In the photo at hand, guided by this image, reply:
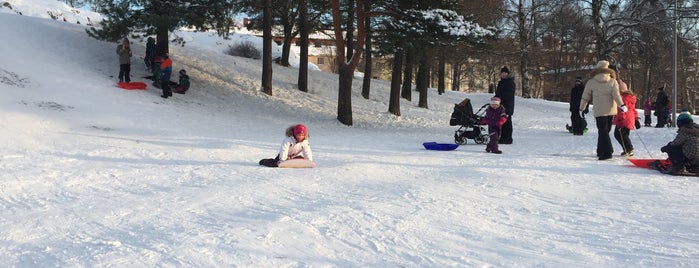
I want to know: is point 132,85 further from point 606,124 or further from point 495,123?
point 606,124

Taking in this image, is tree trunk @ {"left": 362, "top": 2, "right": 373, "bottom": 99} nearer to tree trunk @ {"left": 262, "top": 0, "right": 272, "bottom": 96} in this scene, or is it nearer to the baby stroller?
tree trunk @ {"left": 262, "top": 0, "right": 272, "bottom": 96}

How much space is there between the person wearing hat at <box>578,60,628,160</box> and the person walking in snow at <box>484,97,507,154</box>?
178 centimetres

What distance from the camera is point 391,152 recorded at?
35.0 ft

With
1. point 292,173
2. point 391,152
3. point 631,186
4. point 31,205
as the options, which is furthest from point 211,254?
point 391,152

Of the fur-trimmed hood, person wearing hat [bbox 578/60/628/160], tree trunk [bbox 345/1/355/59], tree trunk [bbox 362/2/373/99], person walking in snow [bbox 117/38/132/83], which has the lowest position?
person wearing hat [bbox 578/60/628/160]

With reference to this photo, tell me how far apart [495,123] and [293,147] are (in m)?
4.46

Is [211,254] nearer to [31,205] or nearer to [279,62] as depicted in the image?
[31,205]

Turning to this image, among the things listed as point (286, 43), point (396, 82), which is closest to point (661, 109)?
point (396, 82)

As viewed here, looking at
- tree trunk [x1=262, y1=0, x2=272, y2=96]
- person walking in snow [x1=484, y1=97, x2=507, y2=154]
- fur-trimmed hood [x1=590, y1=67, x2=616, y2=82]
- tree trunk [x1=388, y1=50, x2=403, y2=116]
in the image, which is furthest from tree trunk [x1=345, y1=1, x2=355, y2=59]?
fur-trimmed hood [x1=590, y1=67, x2=616, y2=82]

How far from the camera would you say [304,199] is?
5.76 meters

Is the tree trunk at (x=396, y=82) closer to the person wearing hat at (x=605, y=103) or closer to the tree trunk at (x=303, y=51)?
the tree trunk at (x=303, y=51)

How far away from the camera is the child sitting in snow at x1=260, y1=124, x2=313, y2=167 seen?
8.27m

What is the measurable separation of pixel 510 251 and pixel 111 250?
2.90 metres

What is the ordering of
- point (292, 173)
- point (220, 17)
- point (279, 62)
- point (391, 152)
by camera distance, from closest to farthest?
point (292, 173), point (391, 152), point (220, 17), point (279, 62)
